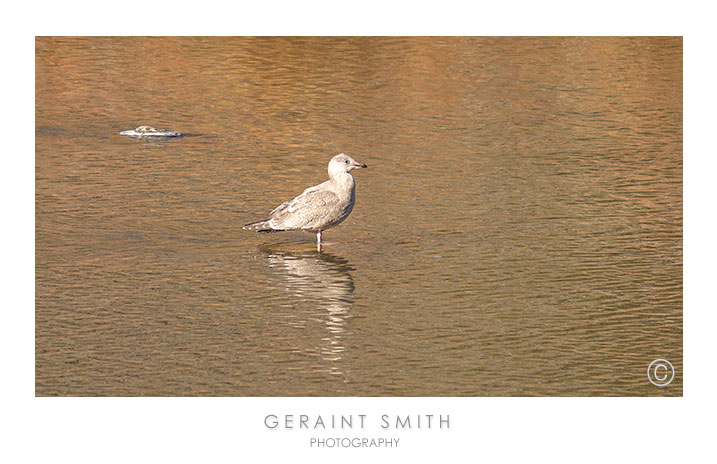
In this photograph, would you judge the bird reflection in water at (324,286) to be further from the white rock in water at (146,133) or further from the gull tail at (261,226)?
the white rock in water at (146,133)

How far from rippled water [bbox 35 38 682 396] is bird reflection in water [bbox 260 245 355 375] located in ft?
0.13

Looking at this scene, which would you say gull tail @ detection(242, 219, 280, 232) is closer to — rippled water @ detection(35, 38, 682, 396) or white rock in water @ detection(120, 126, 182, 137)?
rippled water @ detection(35, 38, 682, 396)

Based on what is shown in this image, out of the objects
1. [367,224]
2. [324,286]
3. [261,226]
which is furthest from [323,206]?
[324,286]

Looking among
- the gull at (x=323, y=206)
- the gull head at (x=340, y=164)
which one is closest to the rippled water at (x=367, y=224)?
the gull at (x=323, y=206)

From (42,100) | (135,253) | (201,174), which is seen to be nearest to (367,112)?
(201,174)

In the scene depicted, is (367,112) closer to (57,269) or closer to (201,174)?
(201,174)

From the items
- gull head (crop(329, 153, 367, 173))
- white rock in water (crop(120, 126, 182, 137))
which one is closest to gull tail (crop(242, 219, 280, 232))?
gull head (crop(329, 153, 367, 173))

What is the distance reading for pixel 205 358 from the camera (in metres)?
11.3

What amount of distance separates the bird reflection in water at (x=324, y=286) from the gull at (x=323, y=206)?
1.09ft

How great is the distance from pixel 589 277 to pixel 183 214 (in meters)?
5.46

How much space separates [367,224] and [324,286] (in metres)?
2.66

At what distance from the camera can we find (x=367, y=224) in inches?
621

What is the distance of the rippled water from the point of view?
1125cm

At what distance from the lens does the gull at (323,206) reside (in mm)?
14727
